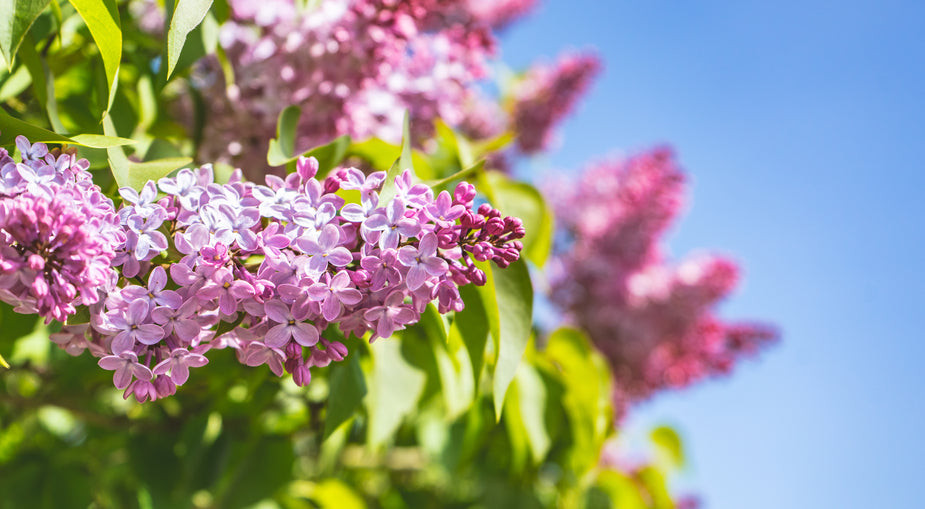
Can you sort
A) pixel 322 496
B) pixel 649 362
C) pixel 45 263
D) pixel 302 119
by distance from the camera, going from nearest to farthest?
pixel 45 263 → pixel 302 119 → pixel 322 496 → pixel 649 362

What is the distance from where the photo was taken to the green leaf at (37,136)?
0.70m

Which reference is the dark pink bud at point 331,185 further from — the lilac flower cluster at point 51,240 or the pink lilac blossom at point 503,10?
the pink lilac blossom at point 503,10

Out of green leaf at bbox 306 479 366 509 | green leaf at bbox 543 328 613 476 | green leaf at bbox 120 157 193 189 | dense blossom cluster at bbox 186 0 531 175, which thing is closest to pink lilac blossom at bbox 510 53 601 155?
green leaf at bbox 543 328 613 476

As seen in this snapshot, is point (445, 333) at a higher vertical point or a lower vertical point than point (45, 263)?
higher

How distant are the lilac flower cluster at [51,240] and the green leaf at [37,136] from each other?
48 millimetres

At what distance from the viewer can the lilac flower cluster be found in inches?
23.3

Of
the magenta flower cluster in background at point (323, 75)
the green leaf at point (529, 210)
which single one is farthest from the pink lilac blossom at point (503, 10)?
the green leaf at point (529, 210)

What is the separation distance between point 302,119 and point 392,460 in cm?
125

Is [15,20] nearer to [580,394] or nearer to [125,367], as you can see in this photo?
[125,367]

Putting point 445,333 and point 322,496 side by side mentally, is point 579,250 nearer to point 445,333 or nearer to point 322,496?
point 322,496

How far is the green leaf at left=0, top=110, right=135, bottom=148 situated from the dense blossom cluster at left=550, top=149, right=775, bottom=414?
2542 mm

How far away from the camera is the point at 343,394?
3.10 feet

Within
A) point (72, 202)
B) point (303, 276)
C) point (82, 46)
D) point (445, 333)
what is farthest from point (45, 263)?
point (82, 46)

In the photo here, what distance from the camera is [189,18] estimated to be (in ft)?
2.15
